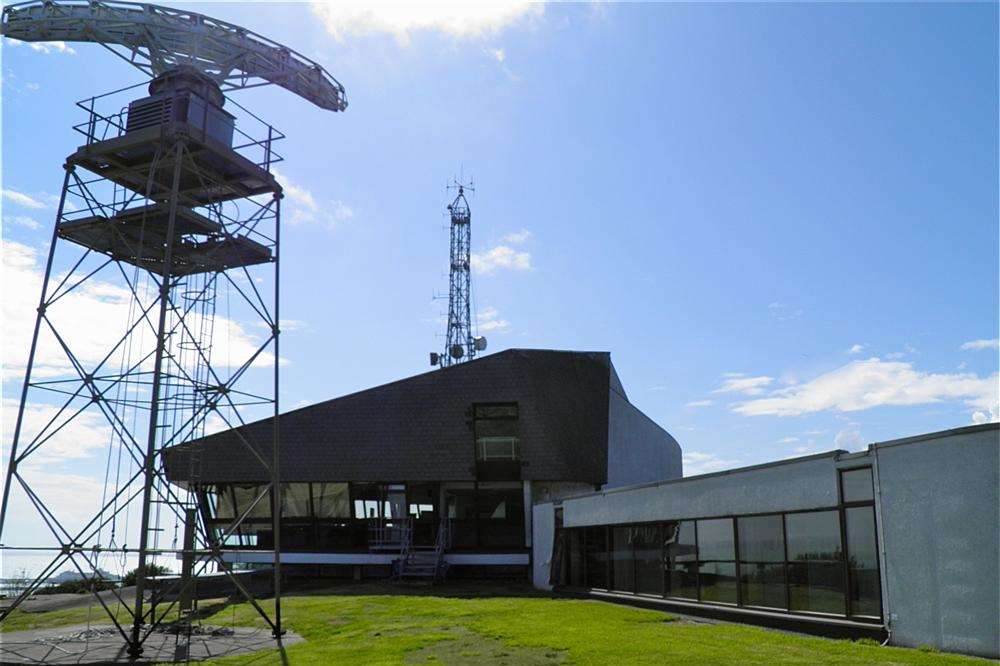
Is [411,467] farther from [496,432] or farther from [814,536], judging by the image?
[814,536]

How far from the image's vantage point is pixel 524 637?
1767 cm

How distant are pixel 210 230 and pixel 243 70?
4556 millimetres

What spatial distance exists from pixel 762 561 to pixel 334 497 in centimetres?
2618

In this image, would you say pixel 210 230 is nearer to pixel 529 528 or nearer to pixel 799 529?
pixel 799 529

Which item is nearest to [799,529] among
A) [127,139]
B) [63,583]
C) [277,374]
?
[277,374]

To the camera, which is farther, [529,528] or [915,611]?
[529,528]

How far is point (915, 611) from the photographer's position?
591 inches

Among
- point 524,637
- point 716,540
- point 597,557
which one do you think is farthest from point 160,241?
point 597,557

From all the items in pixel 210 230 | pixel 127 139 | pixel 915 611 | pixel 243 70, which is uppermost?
pixel 243 70

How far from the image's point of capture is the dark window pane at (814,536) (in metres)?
17.7

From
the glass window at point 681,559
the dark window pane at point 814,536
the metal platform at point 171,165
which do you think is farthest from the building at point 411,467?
the dark window pane at point 814,536

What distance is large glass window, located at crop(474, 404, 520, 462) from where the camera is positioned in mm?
41625

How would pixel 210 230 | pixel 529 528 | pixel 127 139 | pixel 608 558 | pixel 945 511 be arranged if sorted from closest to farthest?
pixel 945 511 < pixel 127 139 < pixel 210 230 < pixel 608 558 < pixel 529 528

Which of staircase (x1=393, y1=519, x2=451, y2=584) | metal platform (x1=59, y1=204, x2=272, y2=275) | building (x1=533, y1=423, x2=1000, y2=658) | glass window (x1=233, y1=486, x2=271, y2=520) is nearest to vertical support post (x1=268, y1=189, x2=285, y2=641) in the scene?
metal platform (x1=59, y1=204, x2=272, y2=275)
